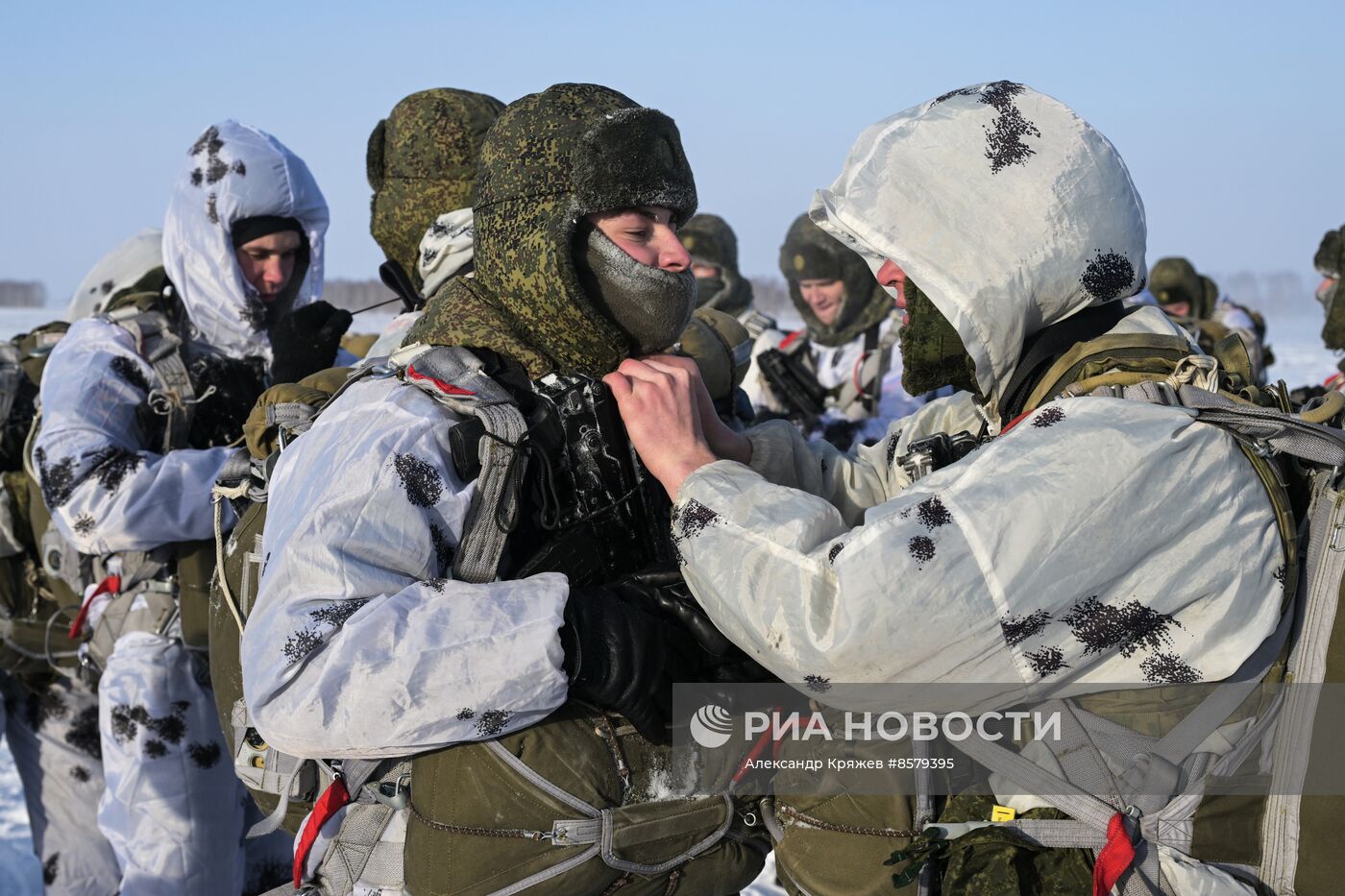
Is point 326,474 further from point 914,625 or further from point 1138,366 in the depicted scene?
point 1138,366

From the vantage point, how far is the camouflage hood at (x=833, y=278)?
839 centimetres

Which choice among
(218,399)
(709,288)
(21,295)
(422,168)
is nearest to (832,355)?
(709,288)

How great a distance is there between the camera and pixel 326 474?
7.45 feet

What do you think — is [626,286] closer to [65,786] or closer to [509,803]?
[509,803]

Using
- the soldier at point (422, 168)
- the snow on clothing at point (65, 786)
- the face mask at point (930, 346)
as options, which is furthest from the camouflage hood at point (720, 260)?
the face mask at point (930, 346)

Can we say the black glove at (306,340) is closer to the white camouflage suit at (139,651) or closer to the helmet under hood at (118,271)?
the white camouflage suit at (139,651)

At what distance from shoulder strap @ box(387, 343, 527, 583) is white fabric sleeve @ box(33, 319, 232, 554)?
187 cm

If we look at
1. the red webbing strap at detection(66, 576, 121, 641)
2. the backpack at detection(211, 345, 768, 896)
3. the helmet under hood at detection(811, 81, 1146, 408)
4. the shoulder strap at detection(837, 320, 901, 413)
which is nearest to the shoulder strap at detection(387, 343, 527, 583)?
the backpack at detection(211, 345, 768, 896)

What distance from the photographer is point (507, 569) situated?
246cm

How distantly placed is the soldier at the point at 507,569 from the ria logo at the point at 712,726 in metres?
0.08

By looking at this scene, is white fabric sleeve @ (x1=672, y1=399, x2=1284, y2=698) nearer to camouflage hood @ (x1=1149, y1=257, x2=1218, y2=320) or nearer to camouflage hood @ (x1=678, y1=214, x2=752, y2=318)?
camouflage hood @ (x1=678, y1=214, x2=752, y2=318)

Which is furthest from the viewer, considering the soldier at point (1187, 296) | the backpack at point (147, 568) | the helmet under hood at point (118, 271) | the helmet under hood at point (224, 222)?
the soldier at point (1187, 296)

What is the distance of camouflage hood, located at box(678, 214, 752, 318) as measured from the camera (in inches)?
359

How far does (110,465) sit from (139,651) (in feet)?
1.97
